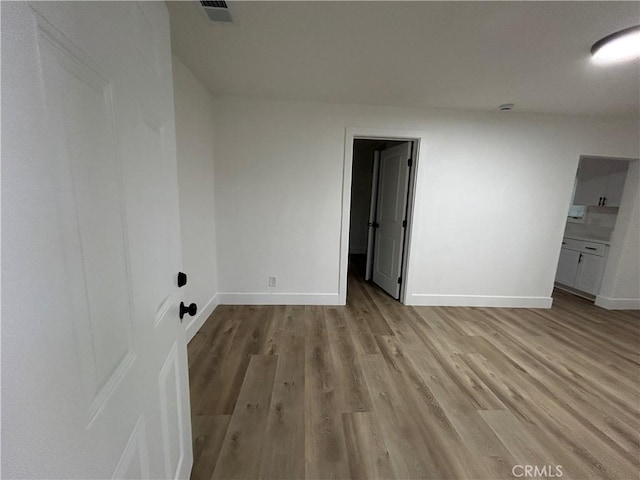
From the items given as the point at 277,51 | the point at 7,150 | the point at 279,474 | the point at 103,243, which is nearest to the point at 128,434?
the point at 103,243

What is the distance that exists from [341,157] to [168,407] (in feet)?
8.73

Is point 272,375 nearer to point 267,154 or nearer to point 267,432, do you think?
point 267,432

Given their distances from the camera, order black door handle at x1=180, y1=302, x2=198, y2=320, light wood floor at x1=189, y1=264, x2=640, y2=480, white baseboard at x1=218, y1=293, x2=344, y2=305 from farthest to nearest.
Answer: white baseboard at x1=218, y1=293, x2=344, y2=305, light wood floor at x1=189, y1=264, x2=640, y2=480, black door handle at x1=180, y1=302, x2=198, y2=320

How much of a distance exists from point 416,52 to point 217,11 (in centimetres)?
131

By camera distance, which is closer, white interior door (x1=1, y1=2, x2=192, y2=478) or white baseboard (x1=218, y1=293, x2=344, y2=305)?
white interior door (x1=1, y1=2, x2=192, y2=478)

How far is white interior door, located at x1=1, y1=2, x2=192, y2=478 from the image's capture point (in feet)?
1.07

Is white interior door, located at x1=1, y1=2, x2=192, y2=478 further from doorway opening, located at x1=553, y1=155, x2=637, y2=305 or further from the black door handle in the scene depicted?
doorway opening, located at x1=553, y1=155, x2=637, y2=305

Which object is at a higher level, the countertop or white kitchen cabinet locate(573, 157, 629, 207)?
white kitchen cabinet locate(573, 157, 629, 207)

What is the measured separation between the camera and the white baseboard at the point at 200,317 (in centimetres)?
233

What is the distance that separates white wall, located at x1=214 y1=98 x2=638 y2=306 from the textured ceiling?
0.84 ft

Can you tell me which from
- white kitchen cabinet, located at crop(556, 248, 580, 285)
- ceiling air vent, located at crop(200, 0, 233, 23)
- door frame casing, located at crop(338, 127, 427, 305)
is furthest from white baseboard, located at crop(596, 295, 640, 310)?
ceiling air vent, located at crop(200, 0, 233, 23)

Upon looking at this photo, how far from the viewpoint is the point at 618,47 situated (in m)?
1.58

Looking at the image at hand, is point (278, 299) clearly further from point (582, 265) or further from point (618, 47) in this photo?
point (582, 265)

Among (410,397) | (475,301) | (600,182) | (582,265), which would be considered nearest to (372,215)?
(475,301)
